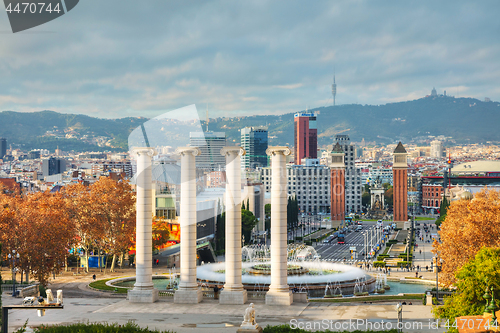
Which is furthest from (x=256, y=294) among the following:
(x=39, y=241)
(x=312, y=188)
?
(x=312, y=188)

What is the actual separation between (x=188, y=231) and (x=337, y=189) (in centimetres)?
12535

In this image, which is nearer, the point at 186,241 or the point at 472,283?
the point at 472,283

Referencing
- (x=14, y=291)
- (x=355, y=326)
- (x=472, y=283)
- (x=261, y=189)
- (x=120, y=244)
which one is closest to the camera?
(x=472, y=283)

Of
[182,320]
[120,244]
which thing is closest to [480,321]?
[182,320]

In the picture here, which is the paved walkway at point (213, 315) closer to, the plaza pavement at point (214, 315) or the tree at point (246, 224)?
the plaza pavement at point (214, 315)

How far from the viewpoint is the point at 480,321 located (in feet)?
69.8

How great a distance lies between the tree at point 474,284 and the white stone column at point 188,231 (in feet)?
54.5

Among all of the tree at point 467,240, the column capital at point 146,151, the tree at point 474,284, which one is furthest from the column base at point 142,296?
the tree at point 467,240

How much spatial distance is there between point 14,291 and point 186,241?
14.4 m

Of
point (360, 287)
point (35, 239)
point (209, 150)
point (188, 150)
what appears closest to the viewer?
point (188, 150)

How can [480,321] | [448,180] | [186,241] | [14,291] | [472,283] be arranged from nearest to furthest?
1. [480,321]
2. [472,283]
3. [186,241]
4. [14,291]
5. [448,180]

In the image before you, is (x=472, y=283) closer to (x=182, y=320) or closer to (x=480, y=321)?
(x=480, y=321)

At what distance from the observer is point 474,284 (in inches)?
1037

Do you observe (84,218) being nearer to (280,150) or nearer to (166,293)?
(166,293)
